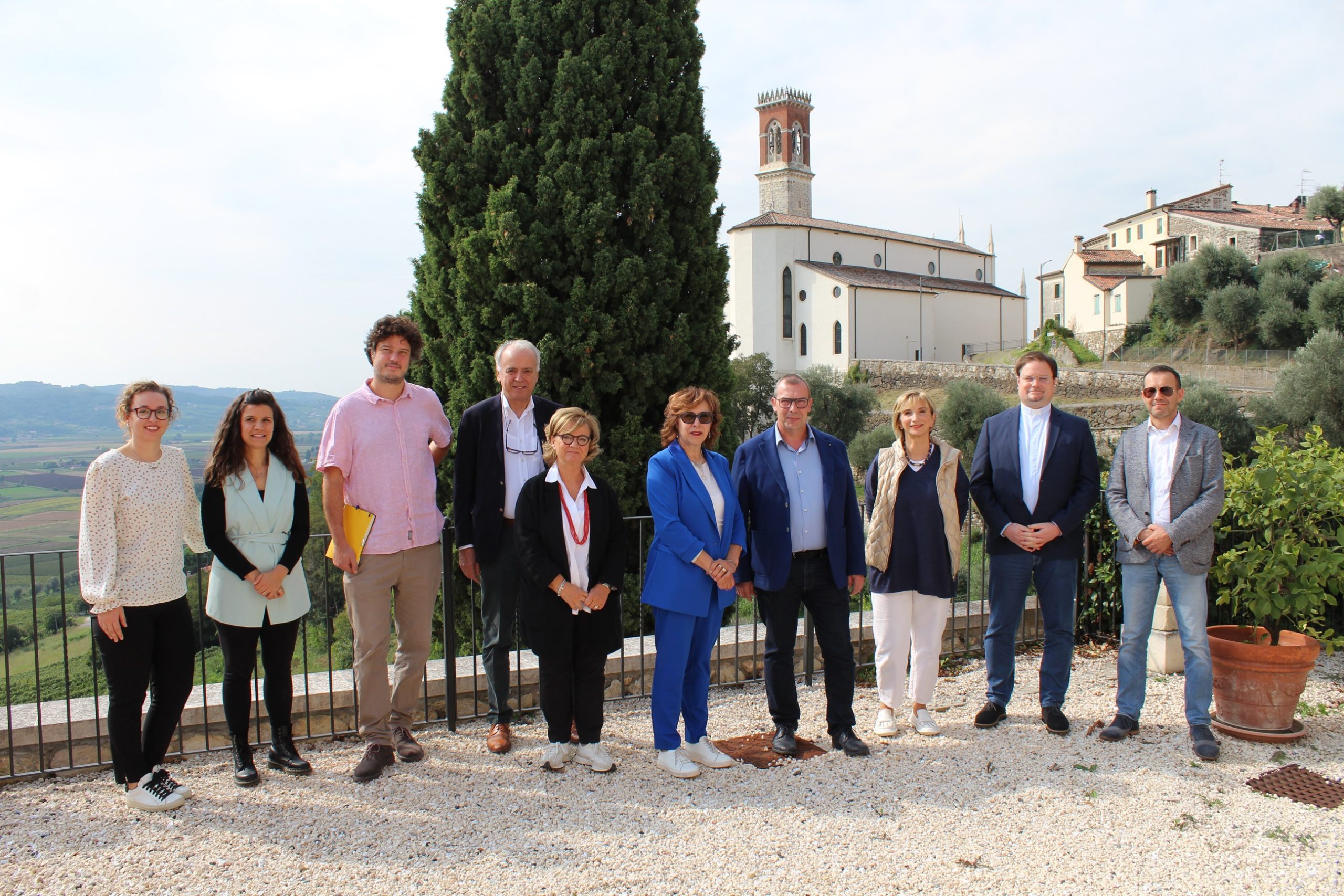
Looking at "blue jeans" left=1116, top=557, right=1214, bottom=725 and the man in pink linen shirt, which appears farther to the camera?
"blue jeans" left=1116, top=557, right=1214, bottom=725

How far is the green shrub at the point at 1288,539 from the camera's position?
398 cm

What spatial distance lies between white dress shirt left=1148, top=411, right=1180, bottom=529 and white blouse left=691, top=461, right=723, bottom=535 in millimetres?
2136

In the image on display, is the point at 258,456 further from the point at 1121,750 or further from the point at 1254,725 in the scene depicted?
the point at 1254,725

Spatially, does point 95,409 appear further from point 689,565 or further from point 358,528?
point 689,565

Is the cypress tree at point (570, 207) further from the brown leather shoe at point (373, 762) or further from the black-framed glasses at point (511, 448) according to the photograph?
the brown leather shoe at point (373, 762)

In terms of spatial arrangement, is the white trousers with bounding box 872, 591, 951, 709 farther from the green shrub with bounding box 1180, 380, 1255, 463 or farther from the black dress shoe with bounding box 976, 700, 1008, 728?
the green shrub with bounding box 1180, 380, 1255, 463

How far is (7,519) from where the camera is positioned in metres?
6.39

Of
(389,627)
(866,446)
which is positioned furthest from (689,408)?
(866,446)

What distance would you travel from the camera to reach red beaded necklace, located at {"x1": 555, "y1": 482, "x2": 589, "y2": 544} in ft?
11.5

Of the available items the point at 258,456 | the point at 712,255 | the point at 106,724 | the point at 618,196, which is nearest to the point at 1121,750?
the point at 258,456

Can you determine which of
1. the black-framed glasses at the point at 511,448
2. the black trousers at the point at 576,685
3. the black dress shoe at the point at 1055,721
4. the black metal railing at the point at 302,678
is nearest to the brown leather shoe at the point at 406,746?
the black metal railing at the point at 302,678

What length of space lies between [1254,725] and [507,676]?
363 cm

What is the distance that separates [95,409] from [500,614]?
4.44m

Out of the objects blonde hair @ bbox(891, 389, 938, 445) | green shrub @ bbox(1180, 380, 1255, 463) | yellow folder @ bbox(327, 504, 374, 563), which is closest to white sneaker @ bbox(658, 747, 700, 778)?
yellow folder @ bbox(327, 504, 374, 563)
